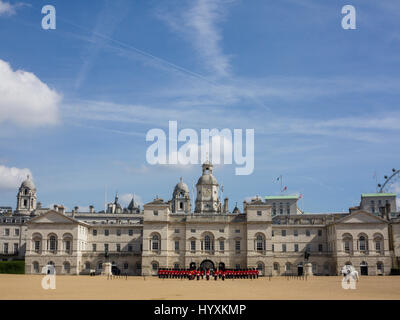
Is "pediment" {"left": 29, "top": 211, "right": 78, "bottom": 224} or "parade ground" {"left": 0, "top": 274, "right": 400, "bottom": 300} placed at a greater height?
"pediment" {"left": 29, "top": 211, "right": 78, "bottom": 224}

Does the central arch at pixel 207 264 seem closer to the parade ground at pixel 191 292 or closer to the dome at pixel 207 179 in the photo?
the dome at pixel 207 179

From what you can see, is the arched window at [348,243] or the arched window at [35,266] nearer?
the arched window at [348,243]

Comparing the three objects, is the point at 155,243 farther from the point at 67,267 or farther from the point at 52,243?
the point at 52,243

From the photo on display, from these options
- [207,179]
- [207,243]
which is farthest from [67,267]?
[207,179]

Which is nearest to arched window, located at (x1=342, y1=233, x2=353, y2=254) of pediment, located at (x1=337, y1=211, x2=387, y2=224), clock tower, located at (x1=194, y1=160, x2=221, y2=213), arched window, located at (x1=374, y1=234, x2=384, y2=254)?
pediment, located at (x1=337, y1=211, x2=387, y2=224)

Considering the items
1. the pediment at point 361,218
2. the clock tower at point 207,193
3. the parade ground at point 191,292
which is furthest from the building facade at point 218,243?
the parade ground at point 191,292

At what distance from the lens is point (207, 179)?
96688 mm

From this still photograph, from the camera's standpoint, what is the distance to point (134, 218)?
359 ft

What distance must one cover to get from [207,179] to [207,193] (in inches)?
112

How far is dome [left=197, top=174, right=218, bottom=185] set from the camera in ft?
316

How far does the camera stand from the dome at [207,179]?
9638cm

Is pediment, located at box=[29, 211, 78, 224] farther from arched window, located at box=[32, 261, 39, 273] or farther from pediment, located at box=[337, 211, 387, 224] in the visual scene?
pediment, located at box=[337, 211, 387, 224]

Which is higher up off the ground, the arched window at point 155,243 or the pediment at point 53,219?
the pediment at point 53,219
